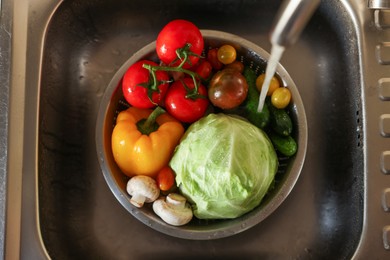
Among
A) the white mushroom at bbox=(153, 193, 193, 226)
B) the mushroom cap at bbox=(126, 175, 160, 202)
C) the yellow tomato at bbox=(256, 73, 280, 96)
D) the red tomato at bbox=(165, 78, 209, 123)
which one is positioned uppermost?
the yellow tomato at bbox=(256, 73, 280, 96)

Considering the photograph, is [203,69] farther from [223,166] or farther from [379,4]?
[379,4]

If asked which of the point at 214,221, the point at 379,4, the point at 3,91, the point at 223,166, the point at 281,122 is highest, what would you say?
the point at 379,4

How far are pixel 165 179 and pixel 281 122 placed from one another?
30cm

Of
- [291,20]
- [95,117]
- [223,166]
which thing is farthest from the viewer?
[95,117]

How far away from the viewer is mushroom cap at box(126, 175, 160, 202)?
0.93 m

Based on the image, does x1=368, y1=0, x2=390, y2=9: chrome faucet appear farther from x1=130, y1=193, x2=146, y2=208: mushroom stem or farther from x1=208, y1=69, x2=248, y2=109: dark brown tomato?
x1=130, y1=193, x2=146, y2=208: mushroom stem

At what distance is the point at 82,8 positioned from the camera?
1059mm

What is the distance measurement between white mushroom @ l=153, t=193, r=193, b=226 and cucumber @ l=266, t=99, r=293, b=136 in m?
0.28

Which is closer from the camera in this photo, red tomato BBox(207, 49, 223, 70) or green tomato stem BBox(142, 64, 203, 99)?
green tomato stem BBox(142, 64, 203, 99)

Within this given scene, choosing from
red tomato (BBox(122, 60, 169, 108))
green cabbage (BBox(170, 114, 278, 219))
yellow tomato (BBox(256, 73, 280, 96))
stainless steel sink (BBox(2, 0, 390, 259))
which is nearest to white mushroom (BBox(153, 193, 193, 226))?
green cabbage (BBox(170, 114, 278, 219))

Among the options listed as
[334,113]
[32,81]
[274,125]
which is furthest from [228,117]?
[32,81]

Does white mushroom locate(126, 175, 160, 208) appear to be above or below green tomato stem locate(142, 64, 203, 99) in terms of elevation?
below

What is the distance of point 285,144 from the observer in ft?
3.22

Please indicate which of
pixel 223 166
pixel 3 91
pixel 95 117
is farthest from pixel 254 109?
pixel 3 91
